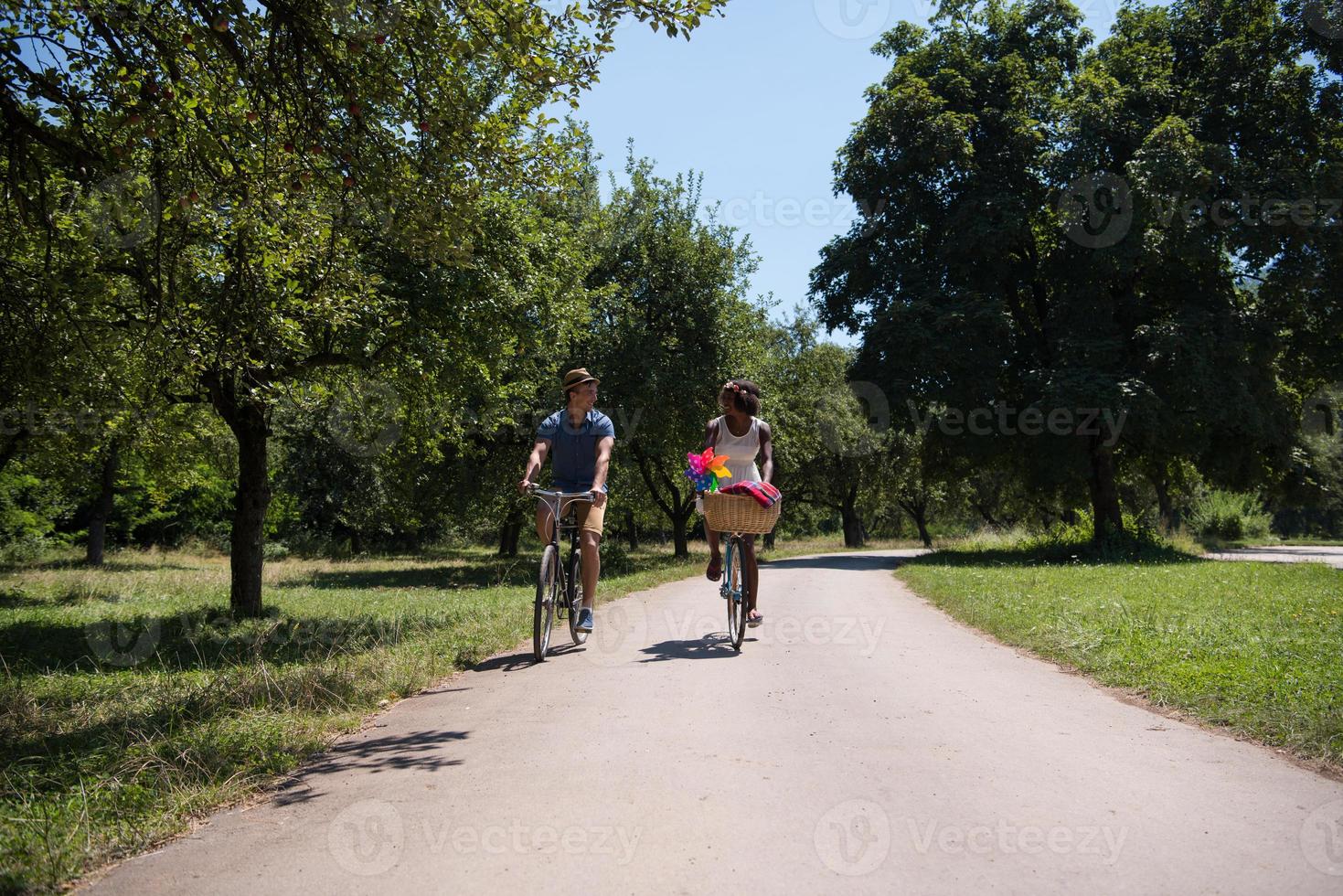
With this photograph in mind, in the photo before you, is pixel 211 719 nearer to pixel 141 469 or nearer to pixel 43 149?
pixel 43 149

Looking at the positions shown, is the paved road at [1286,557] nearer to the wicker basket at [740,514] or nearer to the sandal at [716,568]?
the sandal at [716,568]

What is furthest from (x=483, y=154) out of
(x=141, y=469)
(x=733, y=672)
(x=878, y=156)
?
(x=141, y=469)

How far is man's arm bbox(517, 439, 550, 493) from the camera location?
643cm

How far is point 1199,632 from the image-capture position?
24.9 ft

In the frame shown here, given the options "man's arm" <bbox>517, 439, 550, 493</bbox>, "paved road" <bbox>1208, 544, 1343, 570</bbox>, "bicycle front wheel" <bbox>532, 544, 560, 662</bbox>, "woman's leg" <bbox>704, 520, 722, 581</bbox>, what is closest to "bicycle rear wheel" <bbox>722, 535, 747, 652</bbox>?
"woman's leg" <bbox>704, 520, 722, 581</bbox>

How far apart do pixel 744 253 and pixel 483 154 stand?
1872cm

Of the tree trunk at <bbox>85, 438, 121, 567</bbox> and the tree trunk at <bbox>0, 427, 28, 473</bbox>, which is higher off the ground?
the tree trunk at <bbox>0, 427, 28, 473</bbox>

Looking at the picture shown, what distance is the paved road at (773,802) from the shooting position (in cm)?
283

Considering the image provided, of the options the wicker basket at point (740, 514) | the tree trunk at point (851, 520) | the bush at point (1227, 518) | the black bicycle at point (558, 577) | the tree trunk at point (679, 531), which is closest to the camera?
the black bicycle at point (558, 577)

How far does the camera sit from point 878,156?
24.7m

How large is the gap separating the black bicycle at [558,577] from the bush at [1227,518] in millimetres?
43502

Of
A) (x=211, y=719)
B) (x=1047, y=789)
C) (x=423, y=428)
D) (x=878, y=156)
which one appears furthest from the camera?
(x=878, y=156)

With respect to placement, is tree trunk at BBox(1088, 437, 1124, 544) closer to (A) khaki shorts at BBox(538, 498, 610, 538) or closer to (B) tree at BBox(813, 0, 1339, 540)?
(B) tree at BBox(813, 0, 1339, 540)

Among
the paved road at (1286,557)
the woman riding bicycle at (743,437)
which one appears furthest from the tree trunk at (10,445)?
the paved road at (1286,557)
